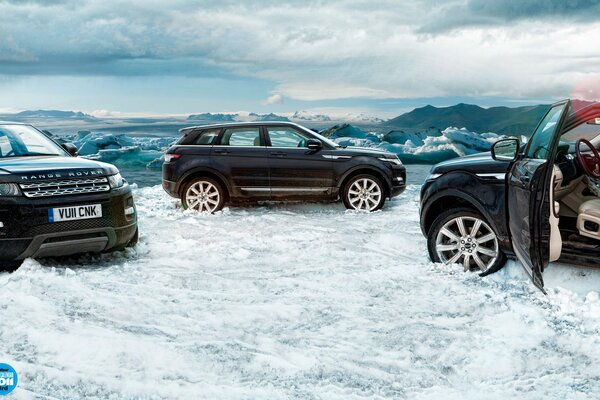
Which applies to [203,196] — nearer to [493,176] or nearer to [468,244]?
[468,244]

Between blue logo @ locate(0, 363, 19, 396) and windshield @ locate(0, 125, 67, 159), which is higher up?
windshield @ locate(0, 125, 67, 159)

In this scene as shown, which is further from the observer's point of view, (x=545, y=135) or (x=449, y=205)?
(x=449, y=205)

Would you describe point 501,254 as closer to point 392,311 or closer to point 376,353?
point 392,311

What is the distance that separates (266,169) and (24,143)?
181 inches

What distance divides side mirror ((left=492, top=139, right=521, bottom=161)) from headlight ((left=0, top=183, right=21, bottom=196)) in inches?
183

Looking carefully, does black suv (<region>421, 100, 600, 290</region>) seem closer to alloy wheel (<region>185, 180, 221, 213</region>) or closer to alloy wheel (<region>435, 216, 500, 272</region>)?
alloy wheel (<region>435, 216, 500, 272</region>)

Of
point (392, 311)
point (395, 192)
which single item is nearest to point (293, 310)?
point (392, 311)

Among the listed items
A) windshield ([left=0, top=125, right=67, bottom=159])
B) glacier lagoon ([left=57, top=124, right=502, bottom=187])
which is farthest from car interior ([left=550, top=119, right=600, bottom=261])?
glacier lagoon ([left=57, top=124, right=502, bottom=187])

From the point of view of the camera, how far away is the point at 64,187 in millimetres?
6453

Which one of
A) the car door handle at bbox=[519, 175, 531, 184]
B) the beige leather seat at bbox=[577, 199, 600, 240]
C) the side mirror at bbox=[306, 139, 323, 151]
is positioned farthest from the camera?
the side mirror at bbox=[306, 139, 323, 151]

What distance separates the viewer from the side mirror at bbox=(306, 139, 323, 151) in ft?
36.8

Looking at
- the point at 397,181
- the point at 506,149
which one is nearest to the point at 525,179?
the point at 506,149

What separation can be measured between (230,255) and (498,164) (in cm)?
327

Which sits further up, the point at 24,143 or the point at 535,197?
the point at 24,143
